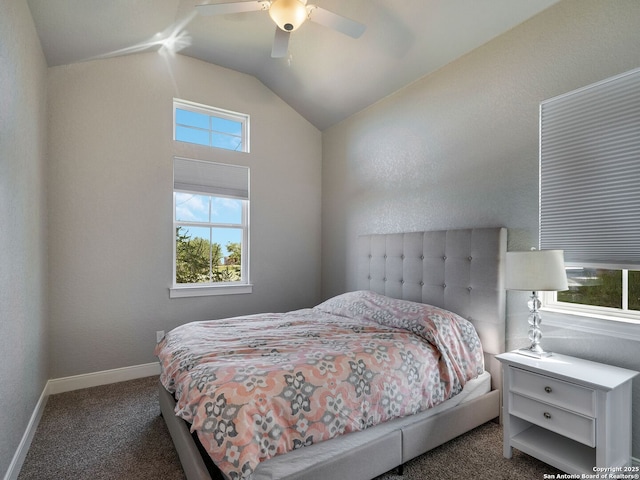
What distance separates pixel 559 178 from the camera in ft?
6.93

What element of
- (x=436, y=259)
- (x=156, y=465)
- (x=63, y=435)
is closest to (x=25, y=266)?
(x=63, y=435)

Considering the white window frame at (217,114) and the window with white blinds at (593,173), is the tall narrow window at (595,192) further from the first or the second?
the white window frame at (217,114)

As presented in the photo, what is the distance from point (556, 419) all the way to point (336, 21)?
2639 millimetres

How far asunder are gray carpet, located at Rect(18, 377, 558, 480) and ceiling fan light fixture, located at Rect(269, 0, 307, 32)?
265 cm

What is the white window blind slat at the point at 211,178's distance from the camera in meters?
3.44

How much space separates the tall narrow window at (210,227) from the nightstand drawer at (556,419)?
276 centimetres

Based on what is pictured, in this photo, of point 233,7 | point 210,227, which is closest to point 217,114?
point 210,227

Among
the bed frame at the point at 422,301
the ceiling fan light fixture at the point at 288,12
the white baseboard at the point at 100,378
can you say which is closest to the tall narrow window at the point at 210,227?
the white baseboard at the point at 100,378

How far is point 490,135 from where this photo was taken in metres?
2.50

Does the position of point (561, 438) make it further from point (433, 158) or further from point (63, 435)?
point (63, 435)

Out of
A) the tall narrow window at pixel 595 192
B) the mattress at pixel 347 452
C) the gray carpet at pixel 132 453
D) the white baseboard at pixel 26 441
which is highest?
the tall narrow window at pixel 595 192

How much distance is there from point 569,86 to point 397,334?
74.3 inches

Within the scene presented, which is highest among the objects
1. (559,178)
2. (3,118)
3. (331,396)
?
(3,118)

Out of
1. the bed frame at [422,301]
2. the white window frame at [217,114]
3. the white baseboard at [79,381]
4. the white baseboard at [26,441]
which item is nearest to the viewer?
the bed frame at [422,301]
